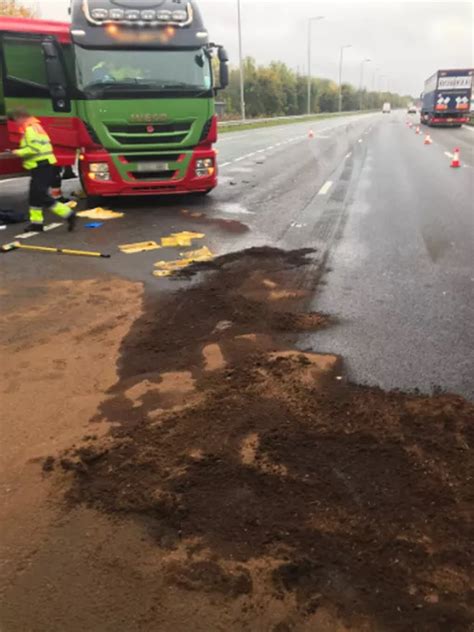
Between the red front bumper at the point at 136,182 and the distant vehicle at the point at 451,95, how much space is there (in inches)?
1465

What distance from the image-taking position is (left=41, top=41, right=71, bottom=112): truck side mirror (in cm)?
860

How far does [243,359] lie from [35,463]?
5.37 ft

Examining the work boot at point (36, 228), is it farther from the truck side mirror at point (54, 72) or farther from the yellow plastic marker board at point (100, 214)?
the truck side mirror at point (54, 72)

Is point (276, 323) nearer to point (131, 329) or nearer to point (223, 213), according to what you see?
point (131, 329)

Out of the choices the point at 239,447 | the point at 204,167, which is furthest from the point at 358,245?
the point at 239,447

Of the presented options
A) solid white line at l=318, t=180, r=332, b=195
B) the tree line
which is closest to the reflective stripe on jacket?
solid white line at l=318, t=180, r=332, b=195

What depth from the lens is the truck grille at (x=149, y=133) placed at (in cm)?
899

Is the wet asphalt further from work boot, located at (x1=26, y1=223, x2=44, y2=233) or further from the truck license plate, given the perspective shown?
the truck license plate

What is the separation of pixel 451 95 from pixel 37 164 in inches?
1586

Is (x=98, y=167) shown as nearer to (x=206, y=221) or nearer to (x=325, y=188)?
(x=206, y=221)

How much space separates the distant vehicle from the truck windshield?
3701cm

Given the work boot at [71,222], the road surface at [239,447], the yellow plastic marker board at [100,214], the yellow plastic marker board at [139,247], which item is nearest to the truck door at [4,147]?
the yellow plastic marker board at [100,214]

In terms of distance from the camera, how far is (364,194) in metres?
11.3

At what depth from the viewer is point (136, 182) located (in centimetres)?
938
